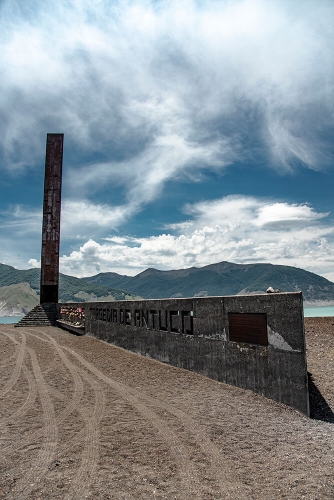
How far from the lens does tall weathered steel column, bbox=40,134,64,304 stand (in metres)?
33.5

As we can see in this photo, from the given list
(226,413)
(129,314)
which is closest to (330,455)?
(226,413)

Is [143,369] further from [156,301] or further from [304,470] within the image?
[304,470]

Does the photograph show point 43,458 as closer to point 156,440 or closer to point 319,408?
point 156,440

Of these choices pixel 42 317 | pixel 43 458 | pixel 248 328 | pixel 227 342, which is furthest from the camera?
pixel 42 317

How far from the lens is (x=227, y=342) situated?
841 centimetres

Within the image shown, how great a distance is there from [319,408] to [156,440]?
3971 mm

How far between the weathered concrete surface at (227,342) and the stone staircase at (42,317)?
16.7 metres

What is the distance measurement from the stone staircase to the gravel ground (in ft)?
66.1

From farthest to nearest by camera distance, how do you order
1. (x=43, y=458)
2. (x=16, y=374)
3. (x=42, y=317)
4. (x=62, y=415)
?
(x=42, y=317) < (x=16, y=374) < (x=62, y=415) < (x=43, y=458)

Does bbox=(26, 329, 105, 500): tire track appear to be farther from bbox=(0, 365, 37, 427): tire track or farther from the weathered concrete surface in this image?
→ the weathered concrete surface

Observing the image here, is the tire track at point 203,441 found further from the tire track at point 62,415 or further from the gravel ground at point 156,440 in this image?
the tire track at point 62,415

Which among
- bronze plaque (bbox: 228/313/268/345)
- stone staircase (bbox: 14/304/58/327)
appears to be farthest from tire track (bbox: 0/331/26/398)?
stone staircase (bbox: 14/304/58/327)

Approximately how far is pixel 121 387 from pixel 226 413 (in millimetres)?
2956

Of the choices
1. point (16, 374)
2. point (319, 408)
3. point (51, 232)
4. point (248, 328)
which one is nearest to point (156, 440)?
A: point (248, 328)
